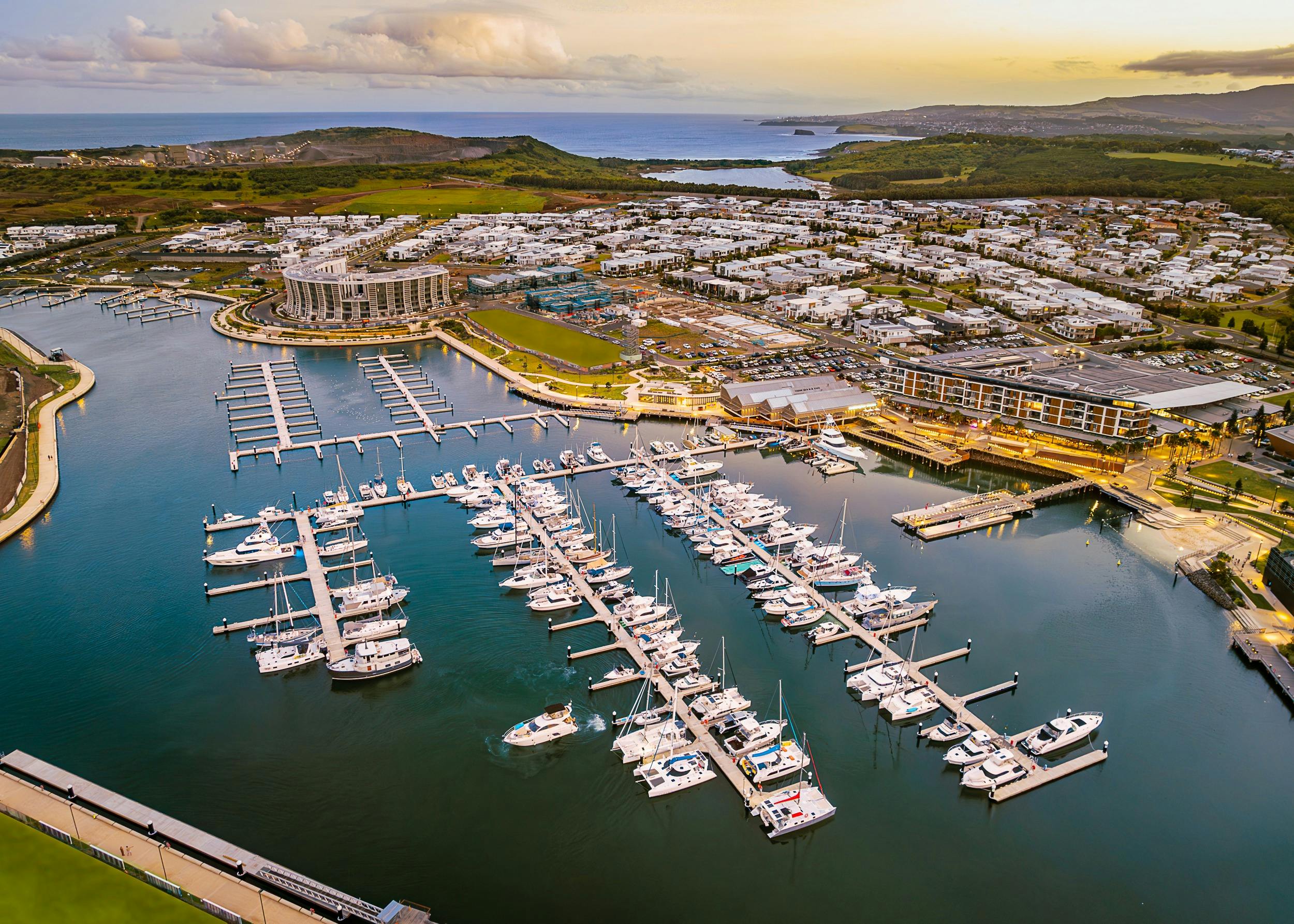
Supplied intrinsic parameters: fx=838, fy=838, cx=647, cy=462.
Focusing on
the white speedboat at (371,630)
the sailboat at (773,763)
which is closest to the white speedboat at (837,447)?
the sailboat at (773,763)

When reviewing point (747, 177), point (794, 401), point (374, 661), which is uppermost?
point (747, 177)

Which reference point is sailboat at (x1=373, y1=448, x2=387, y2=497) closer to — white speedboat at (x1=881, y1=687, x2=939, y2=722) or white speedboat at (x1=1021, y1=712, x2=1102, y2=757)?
white speedboat at (x1=881, y1=687, x2=939, y2=722)

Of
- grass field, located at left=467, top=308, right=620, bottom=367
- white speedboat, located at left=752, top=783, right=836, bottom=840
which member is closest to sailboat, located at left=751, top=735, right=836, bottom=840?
white speedboat, located at left=752, top=783, right=836, bottom=840

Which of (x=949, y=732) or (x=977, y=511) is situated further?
(x=977, y=511)

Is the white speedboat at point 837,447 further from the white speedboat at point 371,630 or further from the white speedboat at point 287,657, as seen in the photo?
the white speedboat at point 287,657

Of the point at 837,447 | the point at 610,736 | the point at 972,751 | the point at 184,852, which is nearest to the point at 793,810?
the point at 610,736

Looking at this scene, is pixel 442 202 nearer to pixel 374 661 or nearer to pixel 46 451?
pixel 46 451
